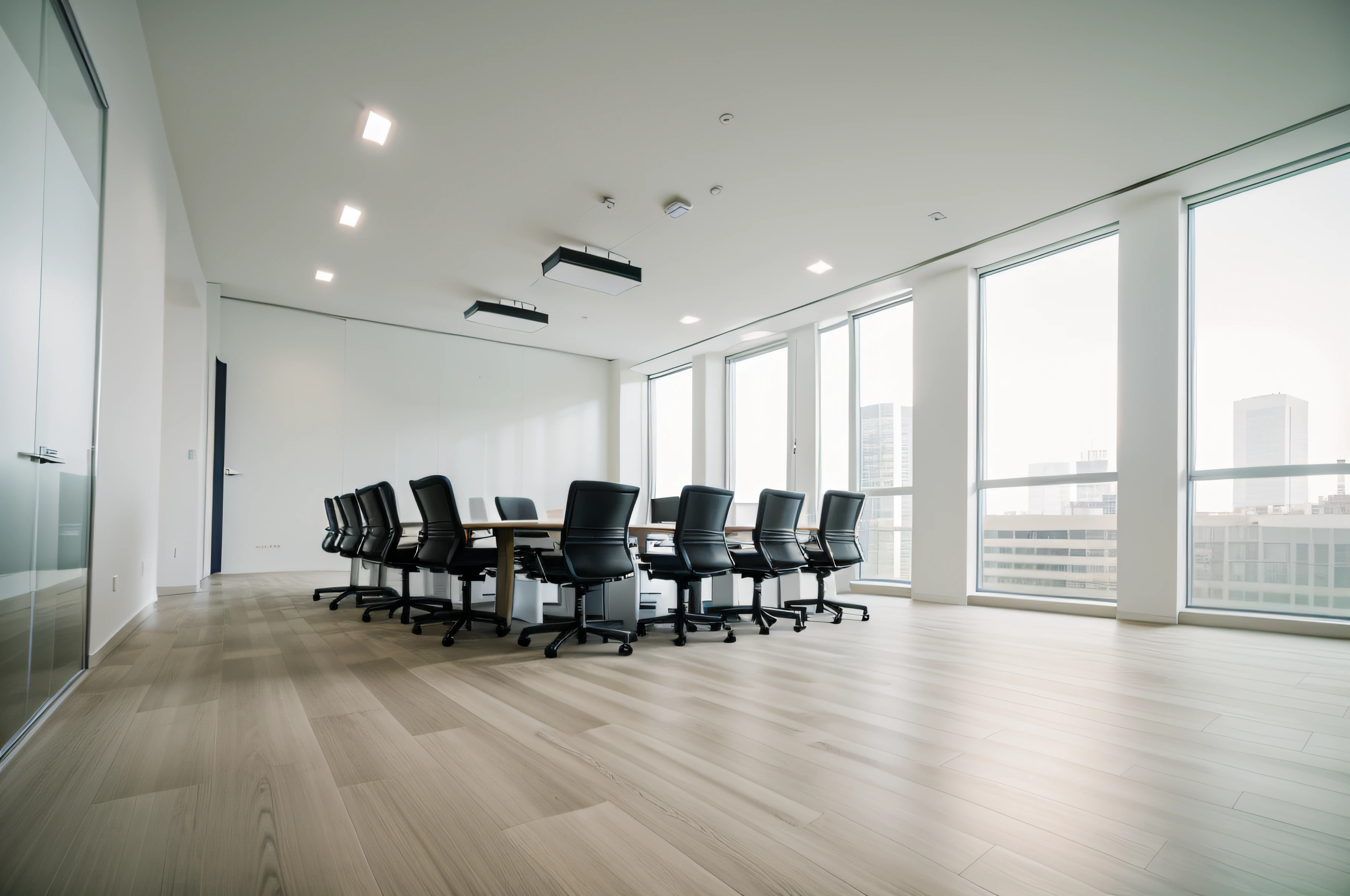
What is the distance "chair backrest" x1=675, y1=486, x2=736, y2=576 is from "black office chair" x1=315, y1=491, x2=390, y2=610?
316cm

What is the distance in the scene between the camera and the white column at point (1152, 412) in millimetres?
5254

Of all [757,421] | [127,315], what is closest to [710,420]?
[757,421]

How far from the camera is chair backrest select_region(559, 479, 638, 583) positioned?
12.3 ft

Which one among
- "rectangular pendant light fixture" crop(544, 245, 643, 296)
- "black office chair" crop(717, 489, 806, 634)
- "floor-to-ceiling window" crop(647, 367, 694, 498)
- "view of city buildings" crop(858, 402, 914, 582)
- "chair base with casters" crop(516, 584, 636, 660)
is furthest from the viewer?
"floor-to-ceiling window" crop(647, 367, 694, 498)

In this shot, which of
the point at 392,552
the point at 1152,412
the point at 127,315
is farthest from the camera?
the point at 1152,412

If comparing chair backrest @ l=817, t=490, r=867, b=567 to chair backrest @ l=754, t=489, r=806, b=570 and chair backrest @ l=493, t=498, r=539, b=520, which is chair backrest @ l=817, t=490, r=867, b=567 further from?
chair backrest @ l=493, t=498, r=539, b=520

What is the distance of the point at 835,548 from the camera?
5684 millimetres

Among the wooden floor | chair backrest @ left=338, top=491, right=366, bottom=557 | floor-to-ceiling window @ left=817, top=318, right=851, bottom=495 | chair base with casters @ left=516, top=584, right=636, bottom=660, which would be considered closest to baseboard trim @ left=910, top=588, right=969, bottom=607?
floor-to-ceiling window @ left=817, top=318, right=851, bottom=495

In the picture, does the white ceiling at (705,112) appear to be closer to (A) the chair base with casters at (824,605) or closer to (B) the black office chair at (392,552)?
(B) the black office chair at (392,552)

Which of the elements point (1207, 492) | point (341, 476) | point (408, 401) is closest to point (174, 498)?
point (341, 476)

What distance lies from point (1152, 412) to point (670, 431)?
24.9 ft

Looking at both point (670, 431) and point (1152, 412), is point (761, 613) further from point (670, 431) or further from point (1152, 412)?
point (670, 431)

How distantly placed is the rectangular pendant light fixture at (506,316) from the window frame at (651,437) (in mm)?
3464

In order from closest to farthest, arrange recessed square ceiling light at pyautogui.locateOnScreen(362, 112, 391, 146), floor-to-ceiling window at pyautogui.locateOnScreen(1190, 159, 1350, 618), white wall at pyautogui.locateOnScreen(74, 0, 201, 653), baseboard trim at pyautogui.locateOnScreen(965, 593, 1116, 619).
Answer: white wall at pyautogui.locateOnScreen(74, 0, 201, 653), recessed square ceiling light at pyautogui.locateOnScreen(362, 112, 391, 146), floor-to-ceiling window at pyautogui.locateOnScreen(1190, 159, 1350, 618), baseboard trim at pyautogui.locateOnScreen(965, 593, 1116, 619)
